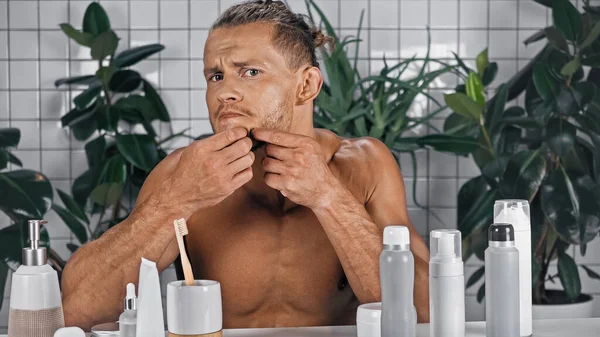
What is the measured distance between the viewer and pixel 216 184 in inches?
51.3

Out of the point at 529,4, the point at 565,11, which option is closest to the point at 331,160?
the point at 565,11

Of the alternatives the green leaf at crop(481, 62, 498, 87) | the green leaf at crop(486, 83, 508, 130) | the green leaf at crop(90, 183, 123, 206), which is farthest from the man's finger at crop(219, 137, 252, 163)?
the green leaf at crop(481, 62, 498, 87)

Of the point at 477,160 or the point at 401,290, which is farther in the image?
the point at 477,160

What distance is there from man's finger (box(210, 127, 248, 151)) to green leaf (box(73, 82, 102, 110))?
1.45m

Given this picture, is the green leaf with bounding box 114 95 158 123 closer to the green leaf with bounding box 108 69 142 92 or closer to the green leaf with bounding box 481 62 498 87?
the green leaf with bounding box 108 69 142 92

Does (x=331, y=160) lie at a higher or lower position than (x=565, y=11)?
lower

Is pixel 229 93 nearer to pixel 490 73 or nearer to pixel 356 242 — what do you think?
pixel 356 242

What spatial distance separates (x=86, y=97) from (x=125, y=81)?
14cm

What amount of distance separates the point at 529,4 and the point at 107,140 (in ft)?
5.19

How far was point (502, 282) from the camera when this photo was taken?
104 cm

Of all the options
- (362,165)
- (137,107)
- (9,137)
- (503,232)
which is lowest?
(503,232)

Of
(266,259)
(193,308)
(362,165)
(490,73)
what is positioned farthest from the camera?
(490,73)

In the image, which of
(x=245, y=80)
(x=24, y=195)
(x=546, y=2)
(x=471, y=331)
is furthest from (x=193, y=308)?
(x=546, y=2)

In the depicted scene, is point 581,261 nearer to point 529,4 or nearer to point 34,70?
point 529,4
